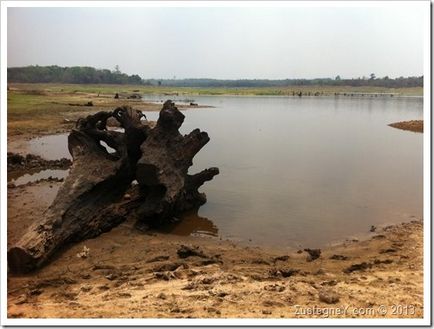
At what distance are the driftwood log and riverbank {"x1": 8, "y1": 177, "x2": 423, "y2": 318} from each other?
414 millimetres

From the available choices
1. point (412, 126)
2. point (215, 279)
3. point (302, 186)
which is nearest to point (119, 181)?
point (215, 279)

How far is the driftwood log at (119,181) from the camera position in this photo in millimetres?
7863

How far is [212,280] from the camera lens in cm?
655

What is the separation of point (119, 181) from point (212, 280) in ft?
13.6

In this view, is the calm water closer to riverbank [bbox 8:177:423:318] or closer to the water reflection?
the water reflection

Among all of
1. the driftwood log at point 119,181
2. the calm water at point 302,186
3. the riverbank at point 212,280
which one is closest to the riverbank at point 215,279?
the riverbank at point 212,280

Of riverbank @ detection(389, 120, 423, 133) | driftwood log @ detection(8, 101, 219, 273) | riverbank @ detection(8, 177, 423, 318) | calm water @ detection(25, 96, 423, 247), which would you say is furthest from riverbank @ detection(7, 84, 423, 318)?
riverbank @ detection(389, 120, 423, 133)

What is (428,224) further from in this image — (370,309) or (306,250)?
(306,250)

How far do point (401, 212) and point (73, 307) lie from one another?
338 inches

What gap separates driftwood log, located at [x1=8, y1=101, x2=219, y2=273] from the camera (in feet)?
25.8

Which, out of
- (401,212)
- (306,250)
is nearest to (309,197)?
(401,212)

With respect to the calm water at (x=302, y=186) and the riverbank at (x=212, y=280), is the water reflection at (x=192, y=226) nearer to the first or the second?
the calm water at (x=302, y=186)

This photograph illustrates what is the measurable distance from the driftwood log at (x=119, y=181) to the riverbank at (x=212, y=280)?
414mm

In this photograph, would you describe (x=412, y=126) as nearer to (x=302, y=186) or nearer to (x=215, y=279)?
(x=302, y=186)
